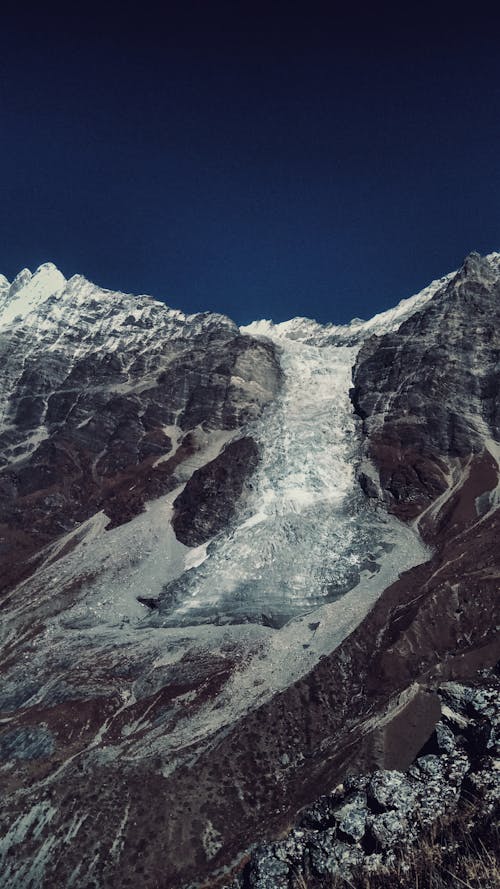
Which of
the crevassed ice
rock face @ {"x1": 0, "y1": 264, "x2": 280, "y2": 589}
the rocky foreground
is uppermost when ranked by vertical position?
rock face @ {"x1": 0, "y1": 264, "x2": 280, "y2": 589}

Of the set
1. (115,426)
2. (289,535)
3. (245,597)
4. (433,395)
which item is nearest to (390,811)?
(245,597)

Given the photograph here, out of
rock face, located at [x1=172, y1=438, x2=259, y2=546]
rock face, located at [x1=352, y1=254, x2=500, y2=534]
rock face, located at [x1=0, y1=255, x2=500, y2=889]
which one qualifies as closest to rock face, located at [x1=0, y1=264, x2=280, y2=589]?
rock face, located at [x1=0, y1=255, x2=500, y2=889]

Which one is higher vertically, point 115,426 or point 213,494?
point 115,426

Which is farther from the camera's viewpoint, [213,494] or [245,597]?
[213,494]

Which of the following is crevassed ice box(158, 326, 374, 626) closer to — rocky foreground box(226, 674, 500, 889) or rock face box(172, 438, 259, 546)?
rock face box(172, 438, 259, 546)

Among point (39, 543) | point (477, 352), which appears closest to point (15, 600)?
point (39, 543)

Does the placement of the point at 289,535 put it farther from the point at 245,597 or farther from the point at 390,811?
the point at 390,811
